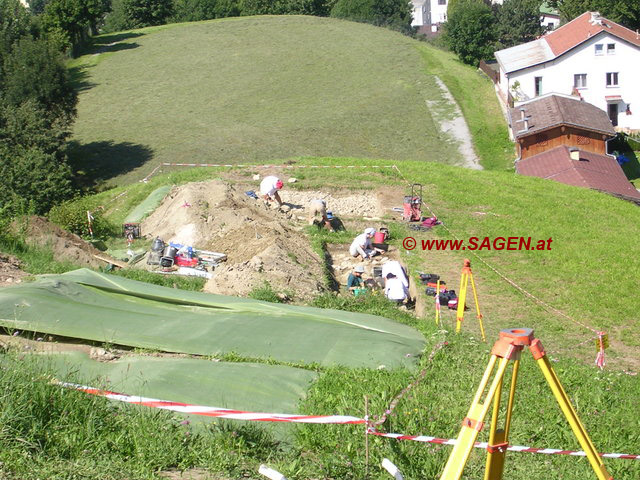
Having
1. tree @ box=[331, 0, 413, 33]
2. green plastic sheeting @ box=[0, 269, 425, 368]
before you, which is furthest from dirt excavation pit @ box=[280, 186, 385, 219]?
tree @ box=[331, 0, 413, 33]

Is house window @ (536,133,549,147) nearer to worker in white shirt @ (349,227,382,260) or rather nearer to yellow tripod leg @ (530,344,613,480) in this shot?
worker in white shirt @ (349,227,382,260)

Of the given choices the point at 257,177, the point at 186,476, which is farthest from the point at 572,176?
the point at 186,476

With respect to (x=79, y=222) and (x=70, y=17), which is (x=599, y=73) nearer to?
(x=79, y=222)

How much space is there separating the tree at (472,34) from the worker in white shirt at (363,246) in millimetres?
46292

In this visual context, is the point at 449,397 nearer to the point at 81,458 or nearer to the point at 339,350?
the point at 339,350

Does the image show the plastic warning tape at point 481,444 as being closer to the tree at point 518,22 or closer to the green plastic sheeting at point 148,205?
the green plastic sheeting at point 148,205

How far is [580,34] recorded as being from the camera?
46.6 meters

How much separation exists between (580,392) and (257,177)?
60.2 feet

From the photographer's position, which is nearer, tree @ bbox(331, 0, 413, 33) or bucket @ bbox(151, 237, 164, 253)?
bucket @ bbox(151, 237, 164, 253)

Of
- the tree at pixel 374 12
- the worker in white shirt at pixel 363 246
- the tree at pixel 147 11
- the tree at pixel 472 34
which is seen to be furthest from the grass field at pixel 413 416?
the tree at pixel 374 12

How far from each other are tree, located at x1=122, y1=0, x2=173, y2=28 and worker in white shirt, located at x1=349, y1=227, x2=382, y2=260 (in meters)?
65.0

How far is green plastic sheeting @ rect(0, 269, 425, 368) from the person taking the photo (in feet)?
30.1

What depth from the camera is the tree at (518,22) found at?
258 ft

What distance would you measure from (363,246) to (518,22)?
68.1 meters
